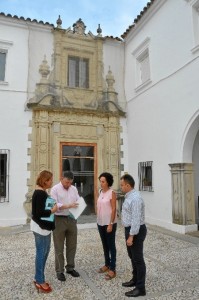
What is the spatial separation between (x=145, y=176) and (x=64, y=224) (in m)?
Result: 5.82

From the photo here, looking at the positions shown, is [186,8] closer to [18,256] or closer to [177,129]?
[177,129]

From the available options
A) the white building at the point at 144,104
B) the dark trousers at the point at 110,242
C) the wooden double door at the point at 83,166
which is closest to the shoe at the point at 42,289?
the dark trousers at the point at 110,242

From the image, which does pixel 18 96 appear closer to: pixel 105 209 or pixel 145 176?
pixel 145 176

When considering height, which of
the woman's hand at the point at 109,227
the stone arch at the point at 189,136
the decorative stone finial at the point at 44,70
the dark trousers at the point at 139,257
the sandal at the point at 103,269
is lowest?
the sandal at the point at 103,269

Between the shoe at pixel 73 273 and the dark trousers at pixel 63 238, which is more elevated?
the dark trousers at pixel 63 238

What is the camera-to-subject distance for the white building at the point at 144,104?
7.55 meters

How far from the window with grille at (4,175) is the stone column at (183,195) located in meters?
5.49

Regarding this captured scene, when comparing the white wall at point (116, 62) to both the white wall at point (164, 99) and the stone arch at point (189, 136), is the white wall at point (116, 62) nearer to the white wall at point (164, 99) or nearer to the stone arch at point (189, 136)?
the white wall at point (164, 99)

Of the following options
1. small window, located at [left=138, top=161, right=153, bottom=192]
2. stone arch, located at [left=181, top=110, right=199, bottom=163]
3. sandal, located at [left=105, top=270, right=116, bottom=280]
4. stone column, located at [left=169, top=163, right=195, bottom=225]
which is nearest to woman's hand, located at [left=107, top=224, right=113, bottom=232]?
sandal, located at [left=105, top=270, right=116, bottom=280]

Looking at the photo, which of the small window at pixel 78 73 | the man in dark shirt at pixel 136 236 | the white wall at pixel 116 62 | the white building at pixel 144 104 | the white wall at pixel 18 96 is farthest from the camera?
the white wall at pixel 116 62

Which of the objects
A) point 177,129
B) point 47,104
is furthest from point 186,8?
point 47,104

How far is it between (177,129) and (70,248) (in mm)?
4995

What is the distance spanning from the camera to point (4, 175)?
9.00 m

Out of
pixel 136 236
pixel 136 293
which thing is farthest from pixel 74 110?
pixel 136 293
